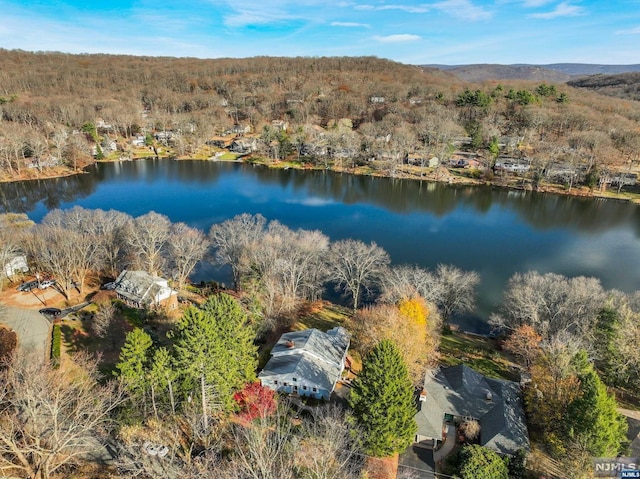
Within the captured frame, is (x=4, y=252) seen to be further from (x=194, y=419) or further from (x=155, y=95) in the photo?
(x=155, y=95)

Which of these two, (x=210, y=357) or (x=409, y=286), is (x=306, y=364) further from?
(x=409, y=286)

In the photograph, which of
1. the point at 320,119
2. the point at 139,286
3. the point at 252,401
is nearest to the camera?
the point at 252,401

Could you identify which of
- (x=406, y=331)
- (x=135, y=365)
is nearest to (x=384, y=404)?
(x=406, y=331)

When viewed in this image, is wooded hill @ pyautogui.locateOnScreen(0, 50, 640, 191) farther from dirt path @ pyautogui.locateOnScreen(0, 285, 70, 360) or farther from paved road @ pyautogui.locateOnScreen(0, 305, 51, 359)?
paved road @ pyautogui.locateOnScreen(0, 305, 51, 359)

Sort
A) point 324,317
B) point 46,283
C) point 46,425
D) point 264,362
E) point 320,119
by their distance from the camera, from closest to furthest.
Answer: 1. point 46,425
2. point 264,362
3. point 46,283
4. point 324,317
5. point 320,119

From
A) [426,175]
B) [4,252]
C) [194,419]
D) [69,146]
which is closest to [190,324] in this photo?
[194,419]

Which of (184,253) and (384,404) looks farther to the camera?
(184,253)

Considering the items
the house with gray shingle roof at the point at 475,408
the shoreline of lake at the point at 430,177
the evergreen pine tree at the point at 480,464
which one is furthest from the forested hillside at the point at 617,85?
the evergreen pine tree at the point at 480,464
